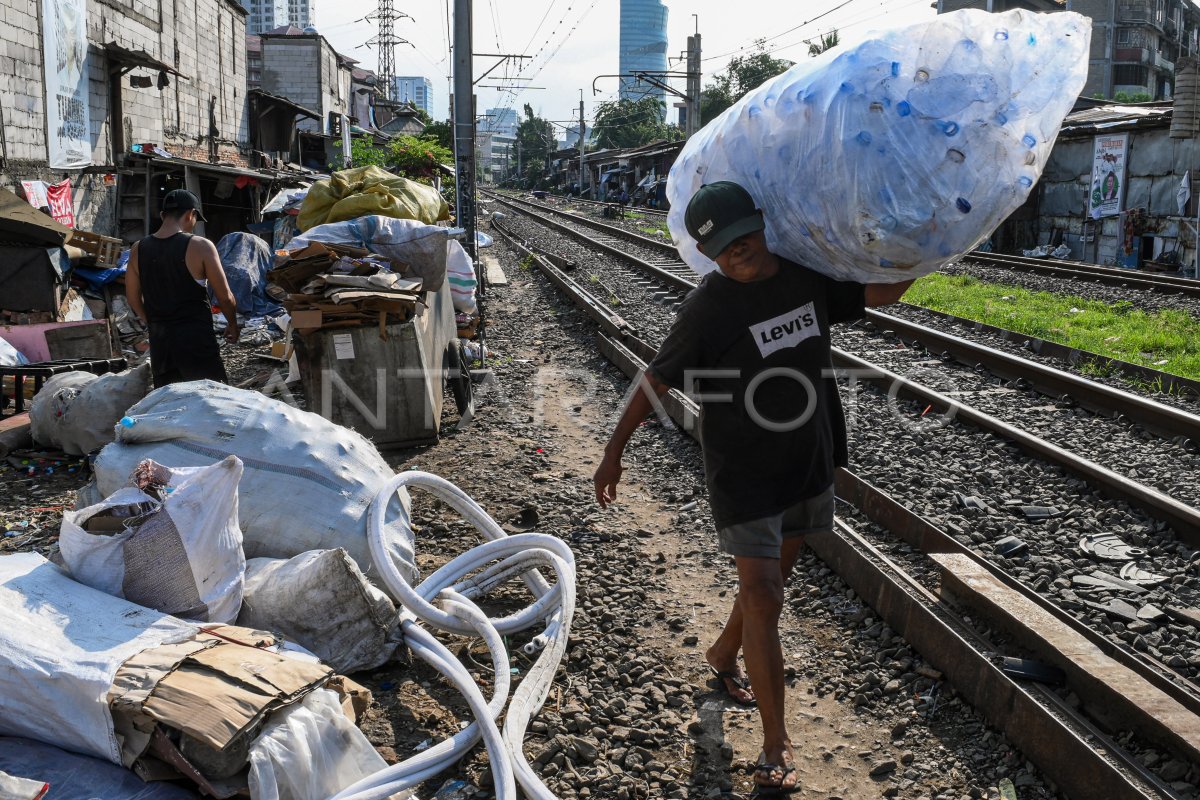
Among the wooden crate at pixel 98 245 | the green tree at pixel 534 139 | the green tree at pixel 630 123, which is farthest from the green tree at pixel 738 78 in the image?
the wooden crate at pixel 98 245

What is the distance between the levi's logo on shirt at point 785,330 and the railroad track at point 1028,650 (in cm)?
142

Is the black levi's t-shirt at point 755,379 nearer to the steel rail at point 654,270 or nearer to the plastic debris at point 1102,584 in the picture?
the plastic debris at point 1102,584

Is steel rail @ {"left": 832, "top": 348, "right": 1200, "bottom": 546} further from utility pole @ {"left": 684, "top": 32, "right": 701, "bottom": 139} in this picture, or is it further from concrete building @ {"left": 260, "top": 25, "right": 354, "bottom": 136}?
concrete building @ {"left": 260, "top": 25, "right": 354, "bottom": 136}

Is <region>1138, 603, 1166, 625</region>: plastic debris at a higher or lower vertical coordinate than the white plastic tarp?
lower

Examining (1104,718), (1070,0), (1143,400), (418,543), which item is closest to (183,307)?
(418,543)

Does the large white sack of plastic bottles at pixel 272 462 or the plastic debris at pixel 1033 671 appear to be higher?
the large white sack of plastic bottles at pixel 272 462

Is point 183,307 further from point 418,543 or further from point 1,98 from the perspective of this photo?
point 1,98

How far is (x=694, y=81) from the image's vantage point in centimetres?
4038

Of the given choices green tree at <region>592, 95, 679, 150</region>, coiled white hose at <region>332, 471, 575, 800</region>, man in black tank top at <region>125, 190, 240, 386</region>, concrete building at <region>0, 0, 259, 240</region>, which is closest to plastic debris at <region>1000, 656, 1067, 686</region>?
coiled white hose at <region>332, 471, 575, 800</region>

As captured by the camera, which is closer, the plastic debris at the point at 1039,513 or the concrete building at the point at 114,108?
the plastic debris at the point at 1039,513

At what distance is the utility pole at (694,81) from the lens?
39000mm

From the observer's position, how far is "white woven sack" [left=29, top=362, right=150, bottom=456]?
619cm

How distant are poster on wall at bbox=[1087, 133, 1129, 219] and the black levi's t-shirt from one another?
73.6 ft

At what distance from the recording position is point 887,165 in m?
2.80
